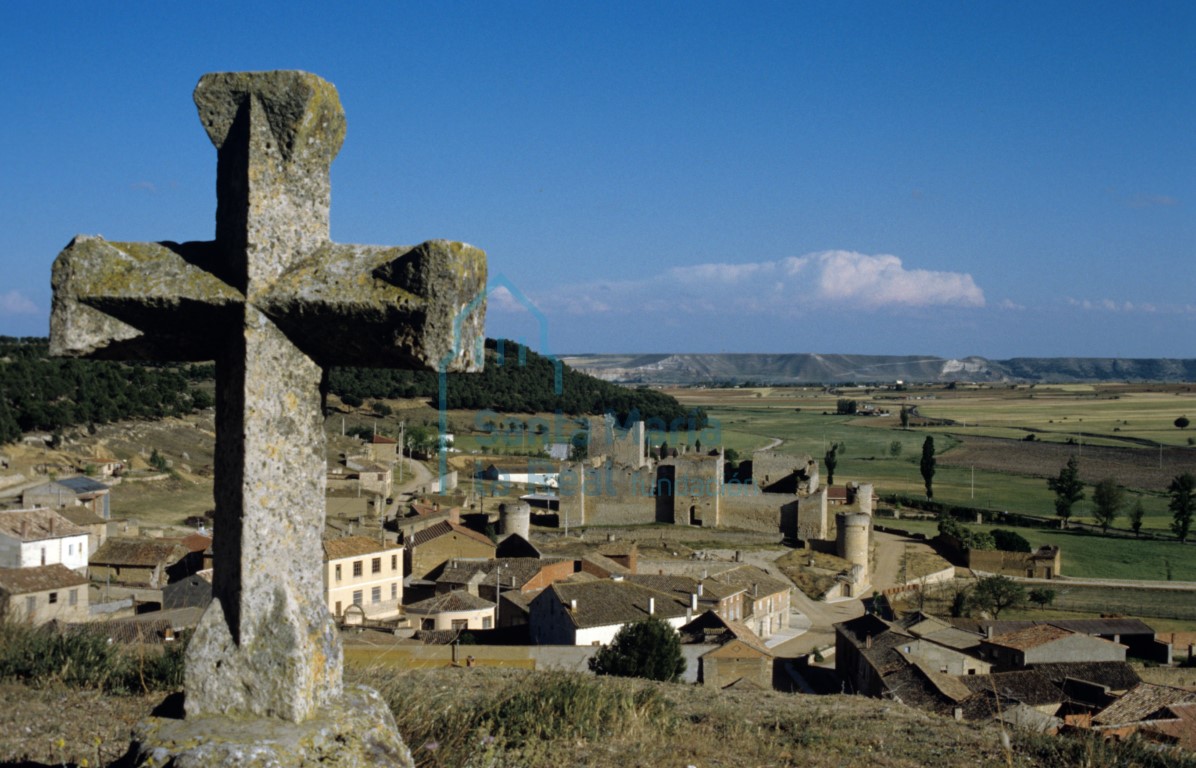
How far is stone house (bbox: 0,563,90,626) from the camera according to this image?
61.9 ft

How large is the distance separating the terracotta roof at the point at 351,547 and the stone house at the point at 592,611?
5003 millimetres

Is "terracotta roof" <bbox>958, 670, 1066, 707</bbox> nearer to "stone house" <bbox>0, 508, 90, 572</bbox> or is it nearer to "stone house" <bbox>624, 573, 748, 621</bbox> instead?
"stone house" <bbox>624, 573, 748, 621</bbox>

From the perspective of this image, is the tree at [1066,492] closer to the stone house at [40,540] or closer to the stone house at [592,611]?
the stone house at [592,611]

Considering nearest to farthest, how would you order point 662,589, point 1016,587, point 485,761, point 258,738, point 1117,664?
point 258,738, point 485,761, point 1117,664, point 662,589, point 1016,587

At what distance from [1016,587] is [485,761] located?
3348 cm

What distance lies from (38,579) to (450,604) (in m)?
8.50

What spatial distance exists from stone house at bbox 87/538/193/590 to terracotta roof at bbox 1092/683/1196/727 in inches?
764

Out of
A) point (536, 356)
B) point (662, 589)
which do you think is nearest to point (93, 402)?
point (662, 589)

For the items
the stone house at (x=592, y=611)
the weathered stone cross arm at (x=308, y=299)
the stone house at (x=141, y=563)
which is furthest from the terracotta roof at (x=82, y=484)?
the weathered stone cross arm at (x=308, y=299)

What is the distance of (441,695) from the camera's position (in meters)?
5.80

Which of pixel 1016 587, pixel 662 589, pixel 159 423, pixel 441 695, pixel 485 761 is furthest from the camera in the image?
pixel 159 423

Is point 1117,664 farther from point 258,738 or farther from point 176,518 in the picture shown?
point 176,518

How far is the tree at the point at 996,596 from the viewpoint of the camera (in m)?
33.2

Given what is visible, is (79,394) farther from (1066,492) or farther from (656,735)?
(656,735)
